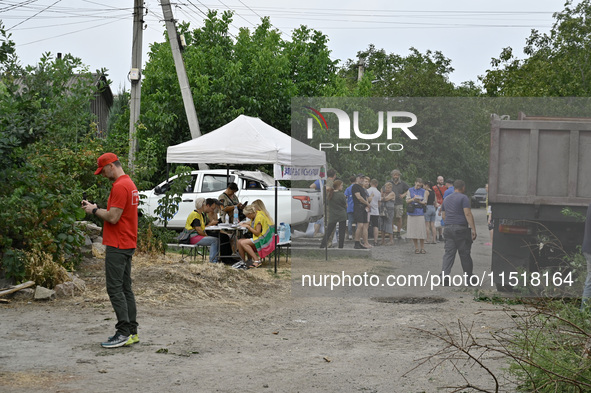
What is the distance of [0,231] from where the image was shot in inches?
403

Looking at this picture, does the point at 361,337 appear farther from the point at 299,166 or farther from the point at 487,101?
the point at 487,101

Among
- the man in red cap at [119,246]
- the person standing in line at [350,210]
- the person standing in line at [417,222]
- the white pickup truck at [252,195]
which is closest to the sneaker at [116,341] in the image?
the man in red cap at [119,246]

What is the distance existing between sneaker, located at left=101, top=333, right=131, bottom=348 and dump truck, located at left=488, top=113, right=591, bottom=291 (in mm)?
5825

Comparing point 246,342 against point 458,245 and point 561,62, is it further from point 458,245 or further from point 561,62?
point 561,62

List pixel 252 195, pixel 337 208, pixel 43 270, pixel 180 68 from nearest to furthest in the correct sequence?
pixel 43 270 < pixel 337 208 < pixel 252 195 < pixel 180 68

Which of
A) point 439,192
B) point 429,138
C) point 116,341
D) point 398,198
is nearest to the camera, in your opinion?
point 116,341

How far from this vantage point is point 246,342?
25.8 feet

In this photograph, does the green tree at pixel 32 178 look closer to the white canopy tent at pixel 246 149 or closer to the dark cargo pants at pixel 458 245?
the white canopy tent at pixel 246 149

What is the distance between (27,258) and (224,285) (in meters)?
2.74

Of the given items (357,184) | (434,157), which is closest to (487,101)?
(434,157)

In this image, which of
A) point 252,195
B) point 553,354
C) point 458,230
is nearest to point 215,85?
point 252,195

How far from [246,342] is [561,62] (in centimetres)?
2521

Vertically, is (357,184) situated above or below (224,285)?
above

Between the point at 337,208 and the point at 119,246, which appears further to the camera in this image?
the point at 337,208
